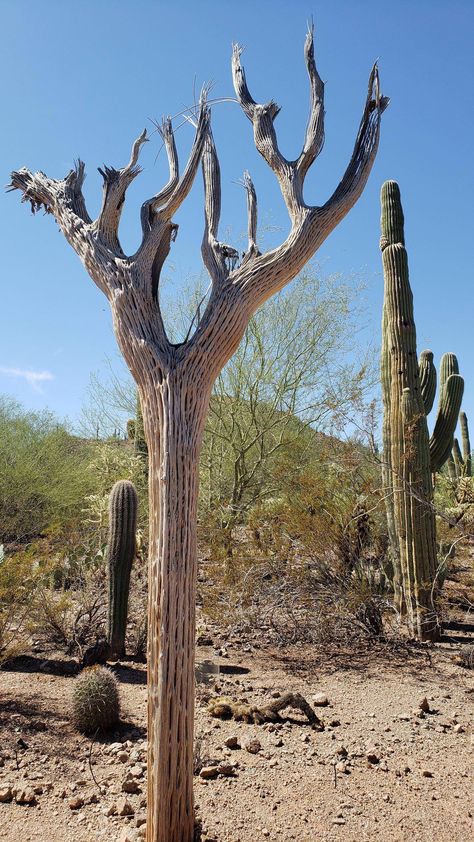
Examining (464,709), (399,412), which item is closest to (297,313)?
(399,412)

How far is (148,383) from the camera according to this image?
3049mm

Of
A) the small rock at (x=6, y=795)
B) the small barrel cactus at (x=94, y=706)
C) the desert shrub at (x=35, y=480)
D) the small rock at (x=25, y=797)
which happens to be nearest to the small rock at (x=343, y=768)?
the small barrel cactus at (x=94, y=706)

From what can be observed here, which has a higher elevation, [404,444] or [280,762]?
[404,444]

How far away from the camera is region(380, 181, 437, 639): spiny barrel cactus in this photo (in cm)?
685

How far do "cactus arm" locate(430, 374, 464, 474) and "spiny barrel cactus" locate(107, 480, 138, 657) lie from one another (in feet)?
13.3

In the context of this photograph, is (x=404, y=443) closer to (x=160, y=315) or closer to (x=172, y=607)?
(x=160, y=315)

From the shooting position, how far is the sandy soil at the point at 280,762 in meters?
3.36

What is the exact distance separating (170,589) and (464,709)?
3.47 metres

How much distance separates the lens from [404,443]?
7.12m

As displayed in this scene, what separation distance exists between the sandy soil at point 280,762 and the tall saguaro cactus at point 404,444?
109 cm

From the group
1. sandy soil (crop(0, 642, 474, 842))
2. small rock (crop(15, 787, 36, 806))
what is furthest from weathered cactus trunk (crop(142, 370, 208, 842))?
small rock (crop(15, 787, 36, 806))

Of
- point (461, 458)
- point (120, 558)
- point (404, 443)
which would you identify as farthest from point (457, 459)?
point (120, 558)

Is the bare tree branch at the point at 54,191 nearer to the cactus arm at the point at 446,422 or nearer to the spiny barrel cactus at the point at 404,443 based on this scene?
the spiny barrel cactus at the point at 404,443

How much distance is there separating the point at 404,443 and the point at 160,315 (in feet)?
15.0
